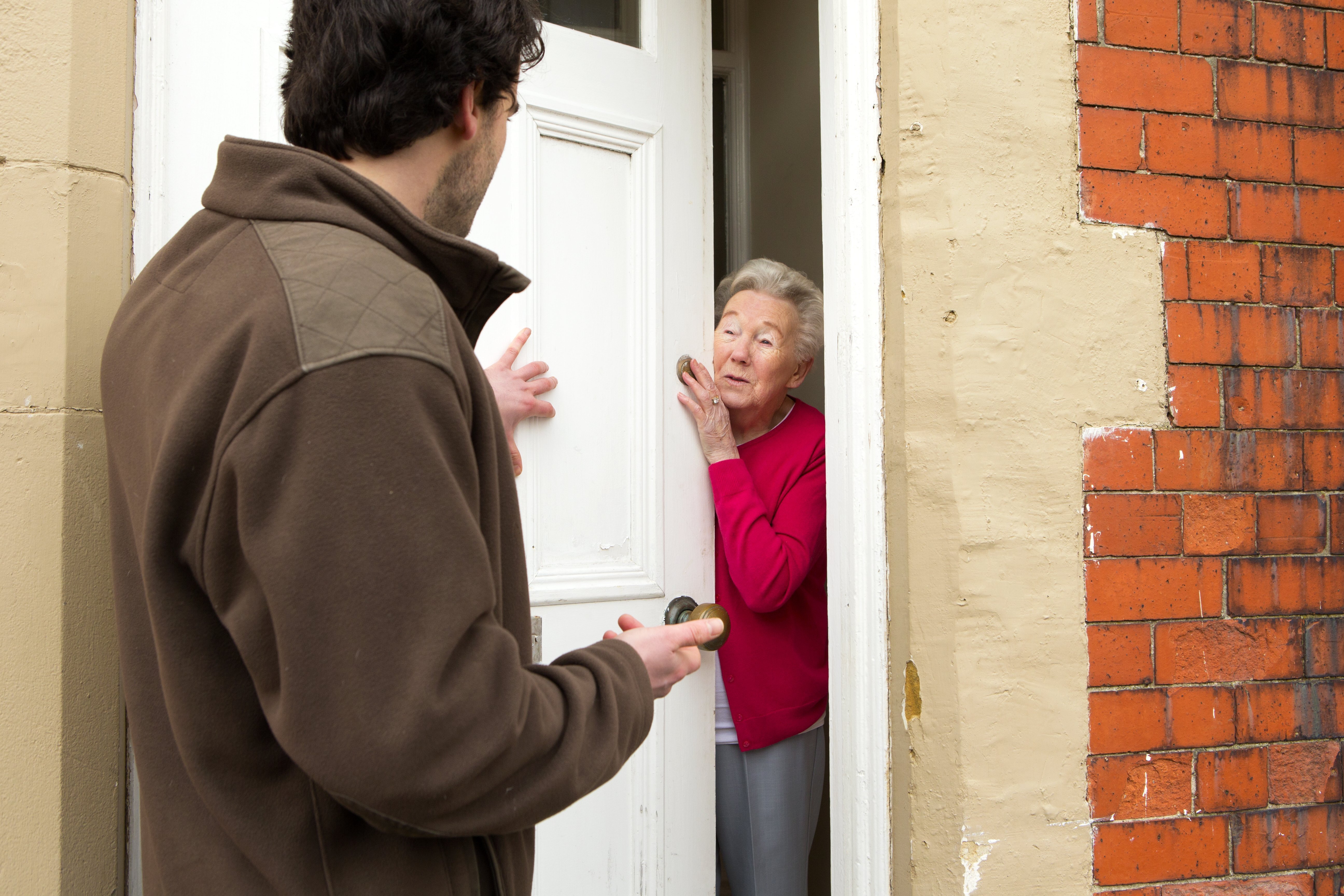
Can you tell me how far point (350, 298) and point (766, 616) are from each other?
1.63 m

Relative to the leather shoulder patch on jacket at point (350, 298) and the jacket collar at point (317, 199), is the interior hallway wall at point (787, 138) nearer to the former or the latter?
the jacket collar at point (317, 199)

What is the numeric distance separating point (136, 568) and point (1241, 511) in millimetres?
1959

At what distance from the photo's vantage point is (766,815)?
7.44 ft

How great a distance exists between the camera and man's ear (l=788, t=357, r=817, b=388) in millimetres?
2543

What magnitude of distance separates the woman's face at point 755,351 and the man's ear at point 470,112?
1214 millimetres

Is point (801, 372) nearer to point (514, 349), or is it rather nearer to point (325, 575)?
point (514, 349)

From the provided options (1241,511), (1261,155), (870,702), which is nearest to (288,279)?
(870,702)

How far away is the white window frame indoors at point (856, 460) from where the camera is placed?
5.89 feet

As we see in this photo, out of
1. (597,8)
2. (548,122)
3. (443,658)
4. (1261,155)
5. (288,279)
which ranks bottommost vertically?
(443,658)

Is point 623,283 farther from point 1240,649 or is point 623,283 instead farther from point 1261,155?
point 1240,649

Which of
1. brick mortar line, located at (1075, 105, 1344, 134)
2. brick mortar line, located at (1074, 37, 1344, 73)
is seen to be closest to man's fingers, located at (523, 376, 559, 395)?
brick mortar line, located at (1075, 105, 1344, 134)

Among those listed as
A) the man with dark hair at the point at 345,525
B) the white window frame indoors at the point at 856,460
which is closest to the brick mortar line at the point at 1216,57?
the white window frame indoors at the point at 856,460

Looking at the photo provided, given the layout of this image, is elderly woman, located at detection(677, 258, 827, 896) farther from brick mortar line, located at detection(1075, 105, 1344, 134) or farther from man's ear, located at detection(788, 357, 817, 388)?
brick mortar line, located at detection(1075, 105, 1344, 134)

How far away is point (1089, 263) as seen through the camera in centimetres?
181
